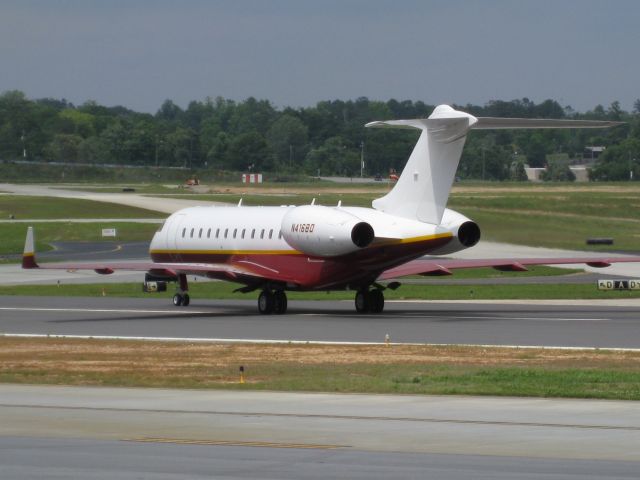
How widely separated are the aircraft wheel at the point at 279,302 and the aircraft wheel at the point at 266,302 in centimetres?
10

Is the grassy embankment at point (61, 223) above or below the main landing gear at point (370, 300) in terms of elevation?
below

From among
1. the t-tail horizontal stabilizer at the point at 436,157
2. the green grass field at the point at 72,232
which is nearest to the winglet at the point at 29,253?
the t-tail horizontal stabilizer at the point at 436,157

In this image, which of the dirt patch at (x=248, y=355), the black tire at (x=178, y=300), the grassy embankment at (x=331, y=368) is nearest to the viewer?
the grassy embankment at (x=331, y=368)

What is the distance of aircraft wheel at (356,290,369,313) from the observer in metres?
42.2

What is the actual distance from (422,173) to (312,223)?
3.49 metres

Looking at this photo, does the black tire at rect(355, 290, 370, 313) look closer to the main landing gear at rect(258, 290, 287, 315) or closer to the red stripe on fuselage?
the red stripe on fuselage

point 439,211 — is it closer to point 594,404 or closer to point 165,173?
point 594,404

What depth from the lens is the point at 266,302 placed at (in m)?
42.8

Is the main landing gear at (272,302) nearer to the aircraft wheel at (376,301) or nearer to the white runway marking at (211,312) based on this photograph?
the white runway marking at (211,312)

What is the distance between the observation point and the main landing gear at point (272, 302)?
42.8 meters

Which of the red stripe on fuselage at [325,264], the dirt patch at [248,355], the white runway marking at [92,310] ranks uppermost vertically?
the red stripe on fuselage at [325,264]

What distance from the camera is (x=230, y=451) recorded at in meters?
16.1

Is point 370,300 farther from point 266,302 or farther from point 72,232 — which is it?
point 72,232

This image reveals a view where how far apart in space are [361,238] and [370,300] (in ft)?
14.5
